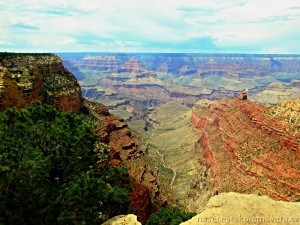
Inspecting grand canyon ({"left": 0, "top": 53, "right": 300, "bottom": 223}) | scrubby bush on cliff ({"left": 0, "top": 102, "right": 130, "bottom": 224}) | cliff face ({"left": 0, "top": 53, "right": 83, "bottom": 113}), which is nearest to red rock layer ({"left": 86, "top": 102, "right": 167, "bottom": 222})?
grand canyon ({"left": 0, "top": 53, "right": 300, "bottom": 223})

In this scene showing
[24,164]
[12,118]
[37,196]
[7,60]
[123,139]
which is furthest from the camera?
[123,139]

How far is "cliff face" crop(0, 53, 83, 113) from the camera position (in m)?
47.5

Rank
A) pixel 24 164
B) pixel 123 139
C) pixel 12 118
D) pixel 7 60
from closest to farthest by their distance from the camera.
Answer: pixel 24 164 → pixel 12 118 → pixel 7 60 → pixel 123 139

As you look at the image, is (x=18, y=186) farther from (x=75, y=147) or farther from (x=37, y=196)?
(x=75, y=147)

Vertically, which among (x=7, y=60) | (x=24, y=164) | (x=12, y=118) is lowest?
(x=24, y=164)

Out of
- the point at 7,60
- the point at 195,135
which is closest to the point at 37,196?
the point at 7,60

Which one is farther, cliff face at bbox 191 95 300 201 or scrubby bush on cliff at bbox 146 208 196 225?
cliff face at bbox 191 95 300 201

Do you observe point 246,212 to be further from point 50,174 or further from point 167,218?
point 50,174

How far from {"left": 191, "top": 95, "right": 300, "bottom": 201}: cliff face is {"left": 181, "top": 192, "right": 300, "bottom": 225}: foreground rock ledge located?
132 feet

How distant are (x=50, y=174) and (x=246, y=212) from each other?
61.8 feet

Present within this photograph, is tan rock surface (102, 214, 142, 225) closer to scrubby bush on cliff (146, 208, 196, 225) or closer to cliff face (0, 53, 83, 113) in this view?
scrubby bush on cliff (146, 208, 196, 225)

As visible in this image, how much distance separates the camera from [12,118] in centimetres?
3203

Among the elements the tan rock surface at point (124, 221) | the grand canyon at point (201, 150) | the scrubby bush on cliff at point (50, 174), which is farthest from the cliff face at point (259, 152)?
the scrubby bush on cliff at point (50, 174)

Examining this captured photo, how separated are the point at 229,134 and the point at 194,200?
2483 centimetres
